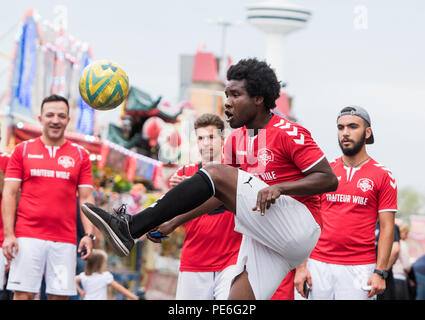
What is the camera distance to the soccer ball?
730 centimetres

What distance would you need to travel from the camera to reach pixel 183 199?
5277 mm

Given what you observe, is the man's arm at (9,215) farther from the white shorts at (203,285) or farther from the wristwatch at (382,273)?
the wristwatch at (382,273)

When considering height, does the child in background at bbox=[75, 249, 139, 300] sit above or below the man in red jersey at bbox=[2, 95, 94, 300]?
below

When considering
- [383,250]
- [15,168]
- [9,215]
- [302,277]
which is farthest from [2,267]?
[383,250]

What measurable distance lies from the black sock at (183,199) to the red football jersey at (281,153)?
23.7 inches

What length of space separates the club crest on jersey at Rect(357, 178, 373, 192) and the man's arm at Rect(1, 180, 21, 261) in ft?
11.5

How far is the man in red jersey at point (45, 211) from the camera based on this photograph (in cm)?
812

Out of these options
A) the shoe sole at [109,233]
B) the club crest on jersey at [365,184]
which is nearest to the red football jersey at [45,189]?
the shoe sole at [109,233]

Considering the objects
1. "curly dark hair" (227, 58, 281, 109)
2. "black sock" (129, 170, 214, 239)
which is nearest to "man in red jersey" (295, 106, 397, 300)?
"curly dark hair" (227, 58, 281, 109)

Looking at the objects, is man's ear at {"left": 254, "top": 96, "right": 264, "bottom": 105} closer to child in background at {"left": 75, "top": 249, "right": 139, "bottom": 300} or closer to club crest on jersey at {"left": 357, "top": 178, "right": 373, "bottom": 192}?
club crest on jersey at {"left": 357, "top": 178, "right": 373, "bottom": 192}

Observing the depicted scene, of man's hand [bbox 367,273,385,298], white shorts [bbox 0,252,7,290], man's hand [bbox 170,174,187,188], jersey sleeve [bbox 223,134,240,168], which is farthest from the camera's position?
white shorts [bbox 0,252,7,290]

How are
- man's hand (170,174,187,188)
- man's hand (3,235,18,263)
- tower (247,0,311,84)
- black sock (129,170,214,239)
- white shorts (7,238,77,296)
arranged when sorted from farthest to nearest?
tower (247,0,311,84) < white shorts (7,238,77,296) < man's hand (3,235,18,263) < man's hand (170,174,187,188) < black sock (129,170,214,239)

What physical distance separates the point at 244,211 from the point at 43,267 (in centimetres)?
355

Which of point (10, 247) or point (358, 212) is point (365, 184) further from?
point (10, 247)
